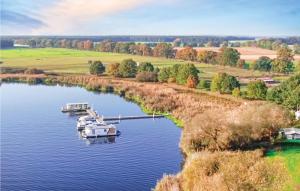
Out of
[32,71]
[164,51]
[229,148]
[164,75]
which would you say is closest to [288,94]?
[229,148]

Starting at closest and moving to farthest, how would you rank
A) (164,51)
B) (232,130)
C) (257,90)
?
(232,130) → (257,90) → (164,51)

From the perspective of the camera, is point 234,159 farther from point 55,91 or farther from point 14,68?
point 14,68

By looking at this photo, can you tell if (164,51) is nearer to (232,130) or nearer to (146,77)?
(146,77)

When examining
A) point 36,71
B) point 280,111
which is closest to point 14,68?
point 36,71

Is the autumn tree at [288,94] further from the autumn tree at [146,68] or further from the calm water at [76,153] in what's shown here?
the autumn tree at [146,68]

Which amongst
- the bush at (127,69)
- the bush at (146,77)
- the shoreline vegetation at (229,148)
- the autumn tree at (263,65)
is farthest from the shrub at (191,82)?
the autumn tree at (263,65)

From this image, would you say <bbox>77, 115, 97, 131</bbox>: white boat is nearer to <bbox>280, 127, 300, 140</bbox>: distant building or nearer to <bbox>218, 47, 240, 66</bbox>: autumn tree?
<bbox>280, 127, 300, 140</bbox>: distant building
